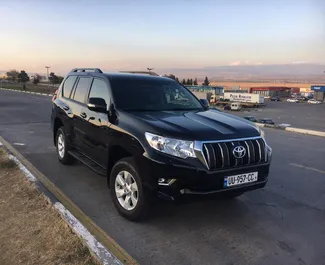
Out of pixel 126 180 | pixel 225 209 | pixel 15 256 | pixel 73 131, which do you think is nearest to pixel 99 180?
pixel 73 131

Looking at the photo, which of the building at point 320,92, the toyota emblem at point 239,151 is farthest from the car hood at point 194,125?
the building at point 320,92

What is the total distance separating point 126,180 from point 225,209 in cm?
147

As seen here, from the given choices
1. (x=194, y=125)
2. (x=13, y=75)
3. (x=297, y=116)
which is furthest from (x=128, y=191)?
(x=13, y=75)

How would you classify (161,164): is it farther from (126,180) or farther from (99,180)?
(99,180)

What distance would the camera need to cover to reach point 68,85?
6.69m

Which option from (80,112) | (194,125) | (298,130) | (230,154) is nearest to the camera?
(230,154)

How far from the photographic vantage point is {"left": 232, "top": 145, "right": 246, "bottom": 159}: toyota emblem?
397cm

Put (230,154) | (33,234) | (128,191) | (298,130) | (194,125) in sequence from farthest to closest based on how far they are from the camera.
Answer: (298,130), (128,191), (194,125), (230,154), (33,234)

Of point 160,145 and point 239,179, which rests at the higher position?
point 160,145

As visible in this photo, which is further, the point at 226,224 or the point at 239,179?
the point at 226,224

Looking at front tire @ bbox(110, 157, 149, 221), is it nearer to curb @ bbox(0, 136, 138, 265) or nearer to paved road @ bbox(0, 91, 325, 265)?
paved road @ bbox(0, 91, 325, 265)

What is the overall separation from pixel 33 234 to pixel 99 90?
94.4 inches

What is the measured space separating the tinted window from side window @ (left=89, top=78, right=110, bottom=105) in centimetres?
107

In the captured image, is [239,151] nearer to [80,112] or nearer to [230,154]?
[230,154]
